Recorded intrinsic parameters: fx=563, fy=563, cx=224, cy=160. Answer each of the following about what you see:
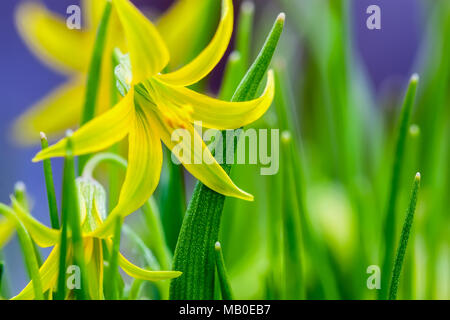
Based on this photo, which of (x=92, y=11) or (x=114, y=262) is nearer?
(x=114, y=262)

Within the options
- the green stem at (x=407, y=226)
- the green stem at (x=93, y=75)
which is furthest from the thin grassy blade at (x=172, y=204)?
the green stem at (x=407, y=226)

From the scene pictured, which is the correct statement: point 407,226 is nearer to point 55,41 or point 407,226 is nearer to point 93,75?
point 93,75

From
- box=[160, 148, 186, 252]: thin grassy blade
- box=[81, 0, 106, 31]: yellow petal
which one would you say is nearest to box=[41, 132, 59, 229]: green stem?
box=[160, 148, 186, 252]: thin grassy blade

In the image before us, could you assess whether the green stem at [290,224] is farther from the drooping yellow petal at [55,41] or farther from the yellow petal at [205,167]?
the drooping yellow petal at [55,41]

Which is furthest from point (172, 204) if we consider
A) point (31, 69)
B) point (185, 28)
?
Answer: point (31, 69)

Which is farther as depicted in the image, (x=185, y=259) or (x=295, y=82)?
(x=295, y=82)
